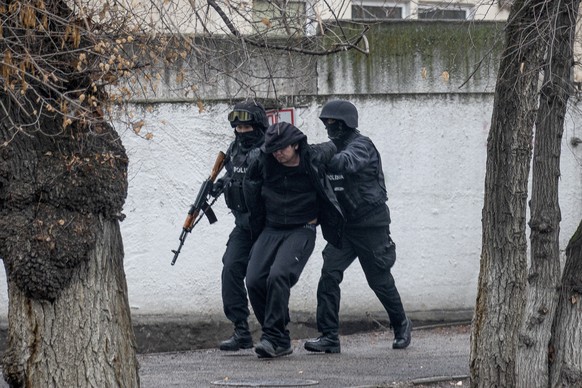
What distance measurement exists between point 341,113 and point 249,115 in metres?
0.77

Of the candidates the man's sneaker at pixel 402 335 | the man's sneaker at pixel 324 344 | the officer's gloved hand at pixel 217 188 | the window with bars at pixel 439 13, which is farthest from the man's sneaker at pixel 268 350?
the window with bars at pixel 439 13

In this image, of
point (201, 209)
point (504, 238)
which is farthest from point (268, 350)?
point (504, 238)

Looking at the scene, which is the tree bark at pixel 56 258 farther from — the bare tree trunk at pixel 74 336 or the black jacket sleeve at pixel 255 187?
the black jacket sleeve at pixel 255 187

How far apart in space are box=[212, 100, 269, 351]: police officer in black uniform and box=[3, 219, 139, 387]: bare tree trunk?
2858mm

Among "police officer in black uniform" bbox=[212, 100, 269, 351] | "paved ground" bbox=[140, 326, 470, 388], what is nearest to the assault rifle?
"police officer in black uniform" bbox=[212, 100, 269, 351]

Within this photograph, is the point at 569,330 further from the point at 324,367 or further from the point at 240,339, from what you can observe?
the point at 240,339

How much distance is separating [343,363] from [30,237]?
11.5 feet

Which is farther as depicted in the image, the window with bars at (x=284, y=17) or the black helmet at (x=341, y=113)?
the black helmet at (x=341, y=113)

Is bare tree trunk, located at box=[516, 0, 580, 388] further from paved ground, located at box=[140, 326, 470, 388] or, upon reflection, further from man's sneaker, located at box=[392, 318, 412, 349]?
man's sneaker, located at box=[392, 318, 412, 349]

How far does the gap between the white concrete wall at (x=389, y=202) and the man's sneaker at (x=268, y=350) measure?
2060mm

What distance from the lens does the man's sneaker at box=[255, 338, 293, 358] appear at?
9773 millimetres

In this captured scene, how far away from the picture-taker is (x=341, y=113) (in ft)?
33.3

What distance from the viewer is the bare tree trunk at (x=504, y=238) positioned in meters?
7.77

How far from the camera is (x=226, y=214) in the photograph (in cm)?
1183
